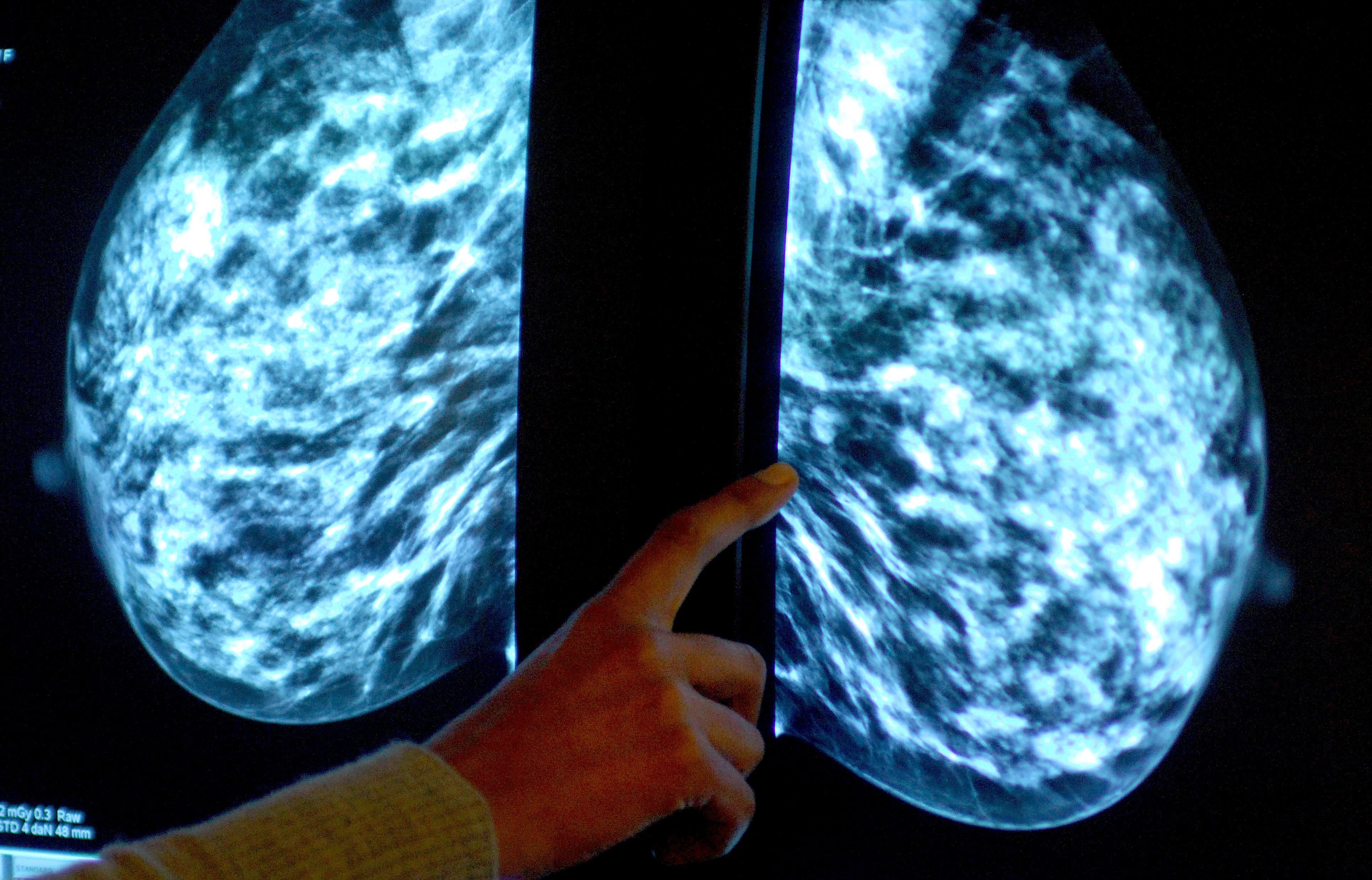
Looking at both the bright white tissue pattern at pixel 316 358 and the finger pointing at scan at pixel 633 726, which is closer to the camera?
the finger pointing at scan at pixel 633 726

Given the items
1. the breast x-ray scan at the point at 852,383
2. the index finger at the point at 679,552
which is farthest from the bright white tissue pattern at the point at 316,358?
the index finger at the point at 679,552

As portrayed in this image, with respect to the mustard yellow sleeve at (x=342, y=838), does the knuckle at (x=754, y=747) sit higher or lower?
lower

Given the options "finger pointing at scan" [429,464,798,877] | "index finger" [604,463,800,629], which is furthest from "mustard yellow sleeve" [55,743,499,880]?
"index finger" [604,463,800,629]

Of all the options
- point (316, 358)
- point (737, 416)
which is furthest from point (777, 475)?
point (316, 358)

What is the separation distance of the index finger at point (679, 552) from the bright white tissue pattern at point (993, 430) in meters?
0.08

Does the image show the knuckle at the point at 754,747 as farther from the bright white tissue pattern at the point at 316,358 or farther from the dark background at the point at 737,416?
the bright white tissue pattern at the point at 316,358

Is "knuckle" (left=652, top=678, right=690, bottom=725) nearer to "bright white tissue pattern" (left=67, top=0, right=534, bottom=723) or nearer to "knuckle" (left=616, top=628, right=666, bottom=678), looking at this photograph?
"knuckle" (left=616, top=628, right=666, bottom=678)

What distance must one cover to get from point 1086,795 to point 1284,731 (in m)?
0.12

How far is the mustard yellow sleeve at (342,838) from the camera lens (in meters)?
0.44

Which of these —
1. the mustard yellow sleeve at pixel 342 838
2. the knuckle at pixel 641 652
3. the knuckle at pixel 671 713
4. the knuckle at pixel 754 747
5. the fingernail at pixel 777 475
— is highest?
the fingernail at pixel 777 475

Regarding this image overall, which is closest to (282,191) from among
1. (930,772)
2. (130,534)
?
(130,534)

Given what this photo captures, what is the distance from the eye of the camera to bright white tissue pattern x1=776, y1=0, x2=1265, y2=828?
541 mm

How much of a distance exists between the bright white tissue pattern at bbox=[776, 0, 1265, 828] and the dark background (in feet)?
0.08

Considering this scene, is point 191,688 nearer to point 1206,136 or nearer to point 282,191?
point 282,191
